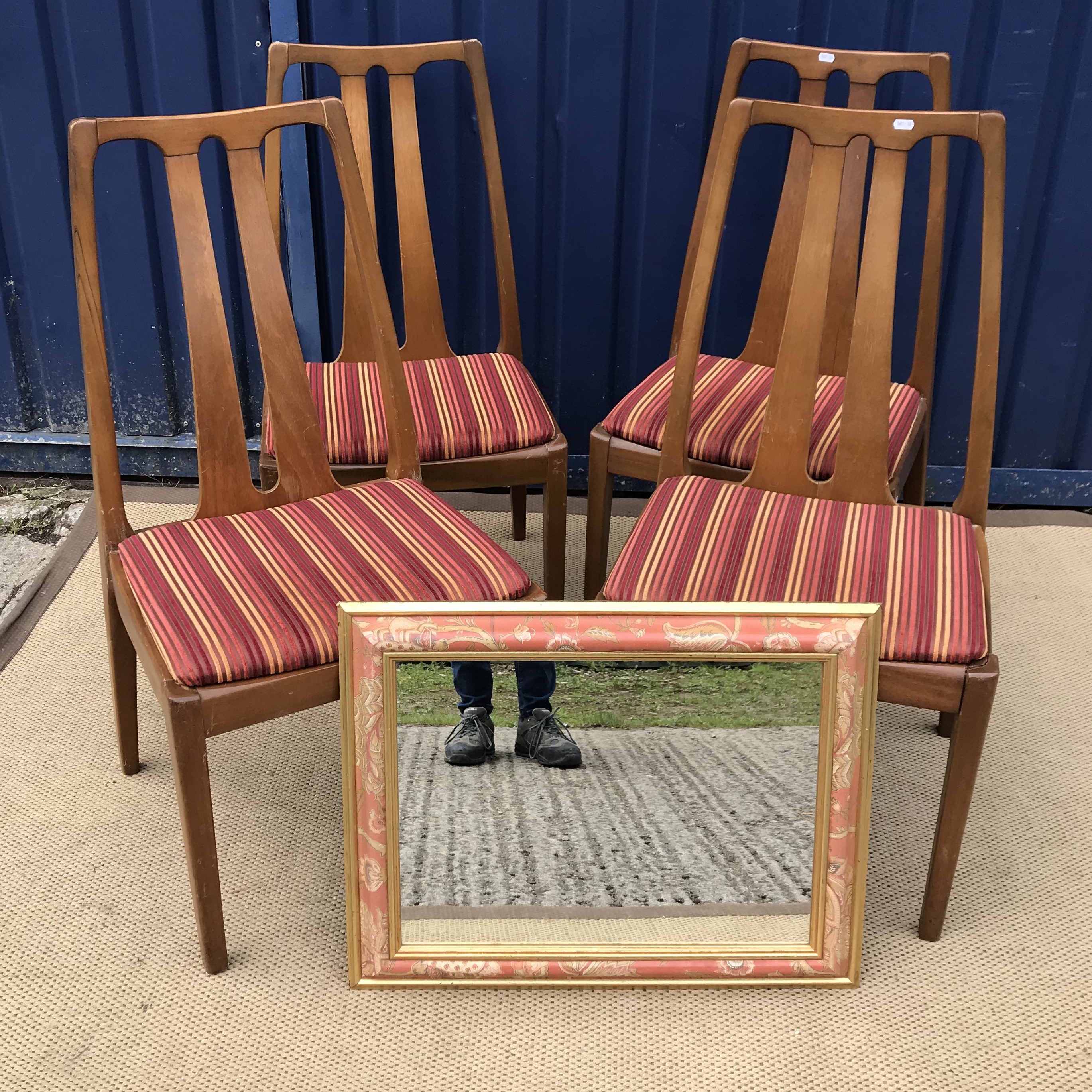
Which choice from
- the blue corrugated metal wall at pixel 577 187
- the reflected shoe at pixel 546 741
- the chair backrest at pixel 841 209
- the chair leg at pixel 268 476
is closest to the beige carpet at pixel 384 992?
the reflected shoe at pixel 546 741

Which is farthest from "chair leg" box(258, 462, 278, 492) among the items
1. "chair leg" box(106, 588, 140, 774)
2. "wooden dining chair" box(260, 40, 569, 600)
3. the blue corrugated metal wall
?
the blue corrugated metal wall

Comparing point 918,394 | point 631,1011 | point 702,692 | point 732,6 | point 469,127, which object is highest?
point 732,6

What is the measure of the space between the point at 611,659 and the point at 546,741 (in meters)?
0.15

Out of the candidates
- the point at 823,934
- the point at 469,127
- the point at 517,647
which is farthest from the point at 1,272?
the point at 823,934

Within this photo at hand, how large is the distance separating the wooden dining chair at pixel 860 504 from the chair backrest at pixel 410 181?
65 cm

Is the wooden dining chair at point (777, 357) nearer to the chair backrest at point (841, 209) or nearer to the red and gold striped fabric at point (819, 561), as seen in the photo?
the chair backrest at point (841, 209)

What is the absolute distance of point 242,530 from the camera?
1.58 meters

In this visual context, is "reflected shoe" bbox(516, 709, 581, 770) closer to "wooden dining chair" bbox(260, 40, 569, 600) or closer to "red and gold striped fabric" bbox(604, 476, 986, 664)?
"red and gold striped fabric" bbox(604, 476, 986, 664)

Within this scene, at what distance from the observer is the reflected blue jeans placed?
4.56 ft

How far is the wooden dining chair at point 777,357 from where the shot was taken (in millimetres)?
1900

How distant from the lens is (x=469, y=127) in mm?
2398

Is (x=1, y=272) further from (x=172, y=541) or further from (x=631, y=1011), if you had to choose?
(x=631, y=1011)

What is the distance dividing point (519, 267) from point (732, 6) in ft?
2.30

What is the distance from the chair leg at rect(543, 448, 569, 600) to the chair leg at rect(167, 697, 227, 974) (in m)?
0.76
